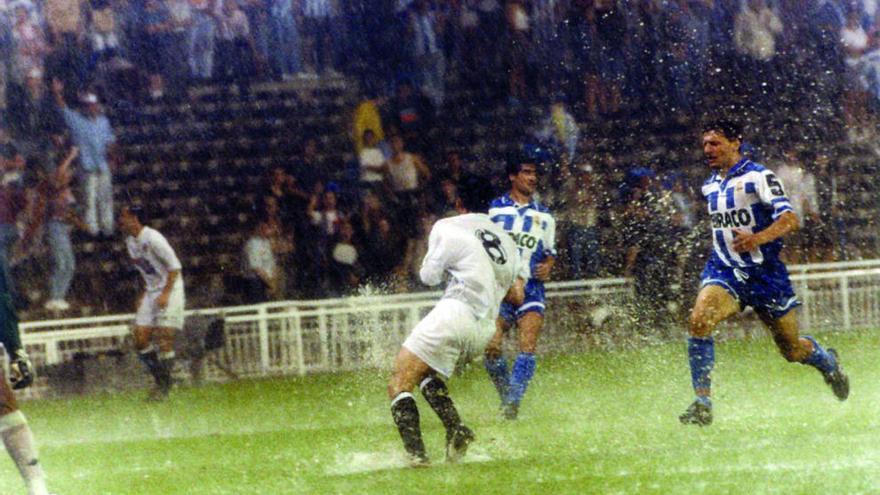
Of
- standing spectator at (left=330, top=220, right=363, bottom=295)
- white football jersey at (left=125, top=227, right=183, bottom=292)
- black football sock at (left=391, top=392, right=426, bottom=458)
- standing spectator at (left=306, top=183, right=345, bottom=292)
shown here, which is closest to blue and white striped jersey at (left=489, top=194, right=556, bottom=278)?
black football sock at (left=391, top=392, right=426, bottom=458)

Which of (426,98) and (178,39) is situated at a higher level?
(178,39)

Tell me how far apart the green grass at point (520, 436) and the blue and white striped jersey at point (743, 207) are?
106 cm

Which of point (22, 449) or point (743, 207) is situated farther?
point (743, 207)

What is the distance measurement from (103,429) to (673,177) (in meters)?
9.15

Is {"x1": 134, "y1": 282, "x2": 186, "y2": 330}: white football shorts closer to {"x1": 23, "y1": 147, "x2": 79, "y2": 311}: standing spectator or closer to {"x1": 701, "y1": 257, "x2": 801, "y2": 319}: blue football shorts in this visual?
{"x1": 23, "y1": 147, "x2": 79, "y2": 311}: standing spectator

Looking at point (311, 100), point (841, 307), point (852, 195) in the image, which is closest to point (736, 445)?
point (841, 307)

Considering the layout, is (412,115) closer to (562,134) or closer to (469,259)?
(562,134)

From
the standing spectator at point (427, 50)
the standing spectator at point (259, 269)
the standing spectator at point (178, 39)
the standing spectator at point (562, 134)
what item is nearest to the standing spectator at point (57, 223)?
the standing spectator at point (259, 269)

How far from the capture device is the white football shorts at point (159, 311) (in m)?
14.8

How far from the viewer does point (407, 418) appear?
844 centimetres

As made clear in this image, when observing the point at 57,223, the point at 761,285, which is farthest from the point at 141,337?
the point at 761,285

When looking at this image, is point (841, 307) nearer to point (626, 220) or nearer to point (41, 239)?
point (626, 220)

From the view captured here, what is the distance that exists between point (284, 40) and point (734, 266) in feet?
44.6

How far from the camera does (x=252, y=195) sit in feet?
69.5
